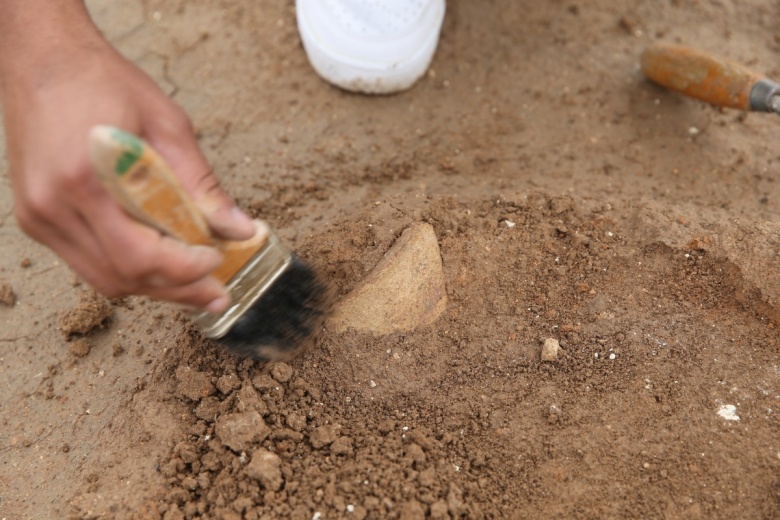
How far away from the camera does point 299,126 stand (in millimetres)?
2693

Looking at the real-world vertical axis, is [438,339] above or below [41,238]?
below

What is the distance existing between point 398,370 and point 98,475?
82 centimetres

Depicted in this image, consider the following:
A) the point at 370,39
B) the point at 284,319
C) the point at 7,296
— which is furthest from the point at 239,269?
the point at 370,39

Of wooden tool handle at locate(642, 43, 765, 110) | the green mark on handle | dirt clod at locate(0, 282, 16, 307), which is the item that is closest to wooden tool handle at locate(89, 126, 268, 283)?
the green mark on handle

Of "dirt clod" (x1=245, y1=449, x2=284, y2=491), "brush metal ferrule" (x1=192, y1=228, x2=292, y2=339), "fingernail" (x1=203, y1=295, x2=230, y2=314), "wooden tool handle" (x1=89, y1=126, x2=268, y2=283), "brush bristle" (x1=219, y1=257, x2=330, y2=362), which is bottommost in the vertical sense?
"dirt clod" (x1=245, y1=449, x2=284, y2=491)

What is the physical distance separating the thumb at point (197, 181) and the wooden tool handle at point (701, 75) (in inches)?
71.5

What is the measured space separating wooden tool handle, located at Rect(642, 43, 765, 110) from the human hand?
181 centimetres

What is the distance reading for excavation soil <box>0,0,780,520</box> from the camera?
1675 millimetres

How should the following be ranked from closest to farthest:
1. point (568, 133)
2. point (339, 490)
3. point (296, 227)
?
point (339, 490) → point (296, 227) → point (568, 133)

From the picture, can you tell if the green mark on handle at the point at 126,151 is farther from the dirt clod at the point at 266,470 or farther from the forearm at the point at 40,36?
the dirt clod at the point at 266,470

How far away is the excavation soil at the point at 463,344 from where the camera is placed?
167 cm

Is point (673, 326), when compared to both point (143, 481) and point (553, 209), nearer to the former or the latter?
point (553, 209)

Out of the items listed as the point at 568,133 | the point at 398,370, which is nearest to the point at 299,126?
the point at 568,133

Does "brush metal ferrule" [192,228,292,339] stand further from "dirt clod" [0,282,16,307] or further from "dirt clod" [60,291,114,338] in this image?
"dirt clod" [0,282,16,307]
